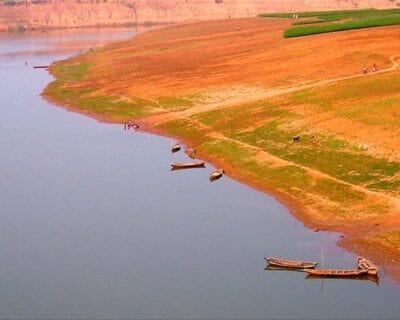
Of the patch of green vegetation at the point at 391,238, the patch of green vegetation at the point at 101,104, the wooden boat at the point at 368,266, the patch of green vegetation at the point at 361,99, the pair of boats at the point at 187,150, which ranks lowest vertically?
the patch of green vegetation at the point at 101,104

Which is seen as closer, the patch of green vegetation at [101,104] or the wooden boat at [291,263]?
the wooden boat at [291,263]

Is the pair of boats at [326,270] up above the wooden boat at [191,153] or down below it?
above

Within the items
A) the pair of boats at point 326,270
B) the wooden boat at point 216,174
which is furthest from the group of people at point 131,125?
the pair of boats at point 326,270

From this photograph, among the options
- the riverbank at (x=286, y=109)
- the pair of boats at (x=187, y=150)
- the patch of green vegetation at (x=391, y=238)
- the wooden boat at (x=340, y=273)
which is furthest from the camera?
the pair of boats at (x=187, y=150)

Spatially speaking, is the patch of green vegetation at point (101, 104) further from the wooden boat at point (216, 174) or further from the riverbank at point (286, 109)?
the wooden boat at point (216, 174)

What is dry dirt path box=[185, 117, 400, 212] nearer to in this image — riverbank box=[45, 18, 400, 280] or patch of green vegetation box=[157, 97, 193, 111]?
riverbank box=[45, 18, 400, 280]

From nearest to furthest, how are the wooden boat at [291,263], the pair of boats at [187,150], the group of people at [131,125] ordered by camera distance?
the wooden boat at [291,263] < the pair of boats at [187,150] < the group of people at [131,125]

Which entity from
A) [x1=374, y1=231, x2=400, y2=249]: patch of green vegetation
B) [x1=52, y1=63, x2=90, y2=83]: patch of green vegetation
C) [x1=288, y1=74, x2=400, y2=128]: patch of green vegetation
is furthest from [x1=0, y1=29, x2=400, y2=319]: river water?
[x1=52, y1=63, x2=90, y2=83]: patch of green vegetation
